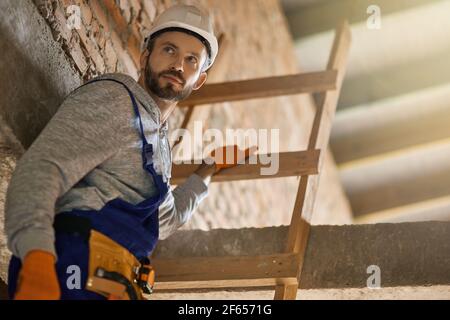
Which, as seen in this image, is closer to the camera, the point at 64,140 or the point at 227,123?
the point at 64,140

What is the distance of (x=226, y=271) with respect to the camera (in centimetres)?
279

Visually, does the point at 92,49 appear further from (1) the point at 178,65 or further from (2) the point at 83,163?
(2) the point at 83,163

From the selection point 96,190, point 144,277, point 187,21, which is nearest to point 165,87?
point 187,21

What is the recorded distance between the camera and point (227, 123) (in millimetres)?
4523

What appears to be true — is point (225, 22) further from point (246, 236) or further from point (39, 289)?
point (39, 289)

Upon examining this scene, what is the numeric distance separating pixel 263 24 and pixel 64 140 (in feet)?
12.3

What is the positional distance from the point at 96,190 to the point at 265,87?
168 centimetres

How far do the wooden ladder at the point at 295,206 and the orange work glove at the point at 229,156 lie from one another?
3 centimetres

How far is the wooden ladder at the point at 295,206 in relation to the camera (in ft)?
9.02

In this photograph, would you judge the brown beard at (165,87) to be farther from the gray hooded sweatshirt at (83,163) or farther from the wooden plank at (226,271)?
the wooden plank at (226,271)

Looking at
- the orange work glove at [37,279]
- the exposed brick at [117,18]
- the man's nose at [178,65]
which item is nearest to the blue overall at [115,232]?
the orange work glove at [37,279]

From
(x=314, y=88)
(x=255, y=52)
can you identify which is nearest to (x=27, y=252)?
(x=314, y=88)

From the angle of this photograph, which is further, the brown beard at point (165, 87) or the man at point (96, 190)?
the brown beard at point (165, 87)

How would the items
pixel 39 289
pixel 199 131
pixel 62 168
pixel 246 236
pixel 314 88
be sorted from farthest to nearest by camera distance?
1. pixel 199 131
2. pixel 314 88
3. pixel 246 236
4. pixel 62 168
5. pixel 39 289
